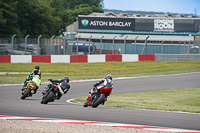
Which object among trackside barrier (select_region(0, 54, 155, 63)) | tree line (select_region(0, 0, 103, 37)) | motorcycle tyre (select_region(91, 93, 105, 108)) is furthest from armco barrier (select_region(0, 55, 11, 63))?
motorcycle tyre (select_region(91, 93, 105, 108))

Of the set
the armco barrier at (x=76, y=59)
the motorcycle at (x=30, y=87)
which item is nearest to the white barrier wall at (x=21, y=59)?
the armco barrier at (x=76, y=59)

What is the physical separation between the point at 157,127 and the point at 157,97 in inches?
302

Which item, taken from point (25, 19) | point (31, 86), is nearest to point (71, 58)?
point (25, 19)

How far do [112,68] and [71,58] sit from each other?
14.7 feet

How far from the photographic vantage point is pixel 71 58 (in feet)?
109

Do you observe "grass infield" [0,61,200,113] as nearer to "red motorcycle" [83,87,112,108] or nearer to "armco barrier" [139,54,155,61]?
"armco barrier" [139,54,155,61]

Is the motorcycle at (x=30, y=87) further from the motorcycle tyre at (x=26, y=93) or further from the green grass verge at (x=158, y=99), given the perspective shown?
the green grass verge at (x=158, y=99)

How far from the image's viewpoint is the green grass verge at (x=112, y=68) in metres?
27.4

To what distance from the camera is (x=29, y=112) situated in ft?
33.3

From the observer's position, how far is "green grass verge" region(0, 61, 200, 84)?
89.8ft

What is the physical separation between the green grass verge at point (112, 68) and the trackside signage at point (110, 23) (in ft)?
114

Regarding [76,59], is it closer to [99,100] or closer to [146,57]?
[146,57]

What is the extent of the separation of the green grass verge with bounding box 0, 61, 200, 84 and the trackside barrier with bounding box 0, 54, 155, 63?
35.0 inches

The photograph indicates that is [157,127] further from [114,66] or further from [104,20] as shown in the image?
[104,20]
